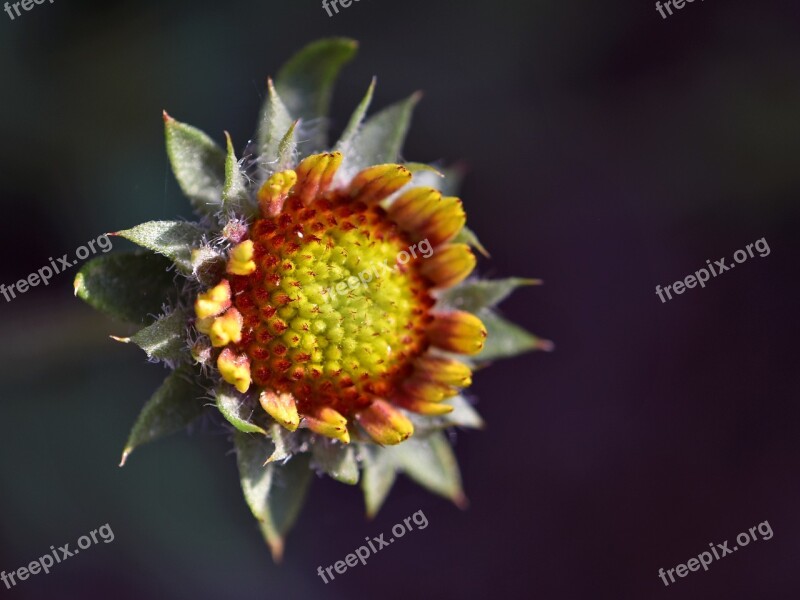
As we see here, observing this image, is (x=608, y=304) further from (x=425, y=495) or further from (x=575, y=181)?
(x=425, y=495)

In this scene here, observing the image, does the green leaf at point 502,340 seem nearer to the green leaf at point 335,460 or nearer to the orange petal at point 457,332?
the orange petal at point 457,332

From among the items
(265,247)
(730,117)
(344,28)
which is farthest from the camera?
(730,117)

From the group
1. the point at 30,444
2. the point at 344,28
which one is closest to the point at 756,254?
the point at 344,28

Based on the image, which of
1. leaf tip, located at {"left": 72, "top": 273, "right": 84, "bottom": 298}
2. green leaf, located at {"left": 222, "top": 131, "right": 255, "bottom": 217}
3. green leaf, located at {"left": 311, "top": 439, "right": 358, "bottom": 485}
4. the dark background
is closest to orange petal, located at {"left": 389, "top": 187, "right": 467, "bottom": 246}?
green leaf, located at {"left": 222, "top": 131, "right": 255, "bottom": 217}

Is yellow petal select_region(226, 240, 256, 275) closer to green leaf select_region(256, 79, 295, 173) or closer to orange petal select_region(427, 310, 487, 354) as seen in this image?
green leaf select_region(256, 79, 295, 173)

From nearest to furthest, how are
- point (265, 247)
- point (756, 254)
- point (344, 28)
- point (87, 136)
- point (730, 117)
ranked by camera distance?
point (265, 247), point (87, 136), point (344, 28), point (730, 117), point (756, 254)

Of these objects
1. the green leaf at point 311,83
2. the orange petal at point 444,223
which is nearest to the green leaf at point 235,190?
the green leaf at point 311,83

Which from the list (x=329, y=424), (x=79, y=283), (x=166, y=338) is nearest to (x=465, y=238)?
(x=329, y=424)
